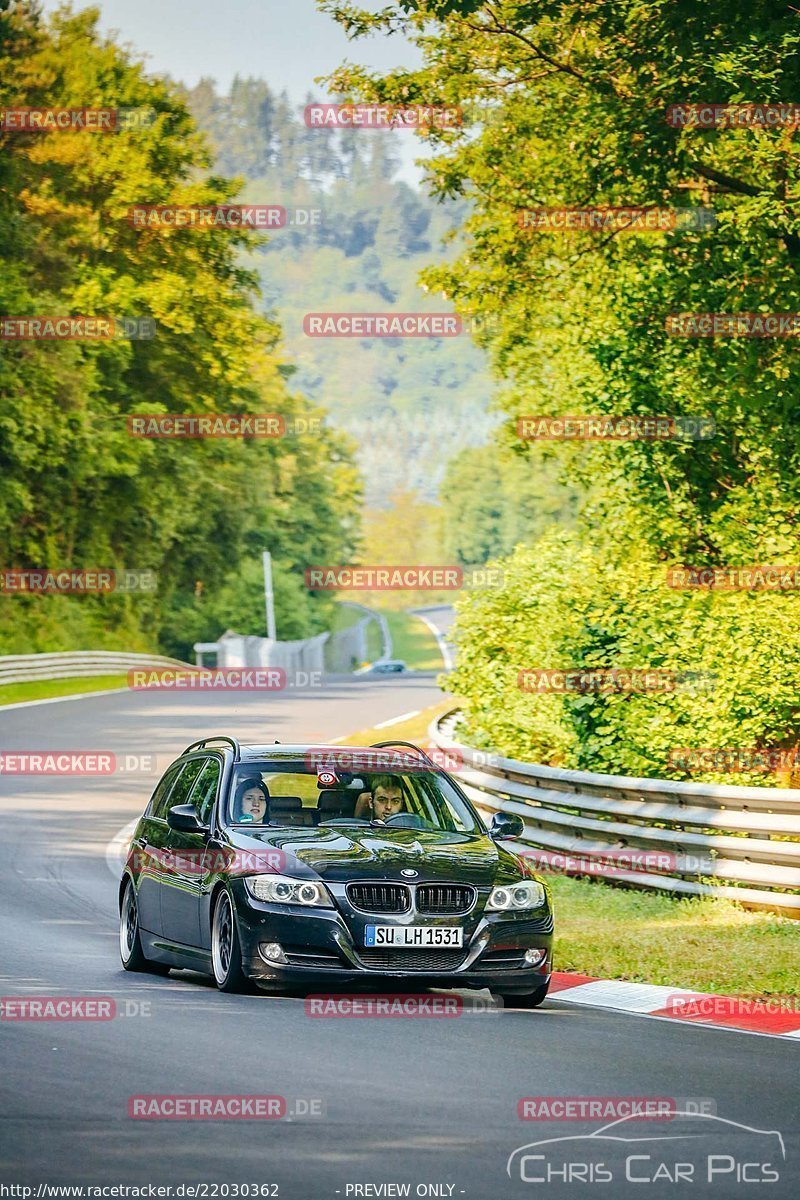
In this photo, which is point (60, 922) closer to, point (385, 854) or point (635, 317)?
point (385, 854)

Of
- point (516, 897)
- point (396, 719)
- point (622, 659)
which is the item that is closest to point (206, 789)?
point (516, 897)

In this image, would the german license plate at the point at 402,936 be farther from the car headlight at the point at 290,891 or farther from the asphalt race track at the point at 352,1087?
the asphalt race track at the point at 352,1087

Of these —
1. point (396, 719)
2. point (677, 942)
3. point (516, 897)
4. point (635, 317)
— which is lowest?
point (396, 719)

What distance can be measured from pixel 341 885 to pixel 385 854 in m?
0.44

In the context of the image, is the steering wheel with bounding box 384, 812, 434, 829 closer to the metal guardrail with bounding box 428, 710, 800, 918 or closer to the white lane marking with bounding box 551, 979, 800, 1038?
the white lane marking with bounding box 551, 979, 800, 1038

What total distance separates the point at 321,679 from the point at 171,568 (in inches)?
391

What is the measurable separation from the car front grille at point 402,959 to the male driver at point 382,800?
1.48 m

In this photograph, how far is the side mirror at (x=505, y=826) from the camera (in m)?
11.2

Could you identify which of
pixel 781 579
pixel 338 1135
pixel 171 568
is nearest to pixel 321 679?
pixel 171 568

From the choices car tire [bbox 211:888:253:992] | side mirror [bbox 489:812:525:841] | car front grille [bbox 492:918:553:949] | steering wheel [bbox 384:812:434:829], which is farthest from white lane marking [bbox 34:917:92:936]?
car front grille [bbox 492:918:553:949]

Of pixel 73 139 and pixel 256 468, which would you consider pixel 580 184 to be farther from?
pixel 256 468

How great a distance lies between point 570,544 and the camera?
2489 cm

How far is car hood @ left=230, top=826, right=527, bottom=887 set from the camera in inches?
402

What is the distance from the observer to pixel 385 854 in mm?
10438
